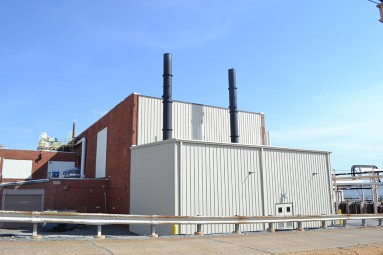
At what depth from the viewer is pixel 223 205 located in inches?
800

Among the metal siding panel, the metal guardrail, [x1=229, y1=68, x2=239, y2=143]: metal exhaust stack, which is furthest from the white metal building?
the metal siding panel

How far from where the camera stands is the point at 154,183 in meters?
21.2

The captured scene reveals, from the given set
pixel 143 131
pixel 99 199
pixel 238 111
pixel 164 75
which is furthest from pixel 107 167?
pixel 238 111

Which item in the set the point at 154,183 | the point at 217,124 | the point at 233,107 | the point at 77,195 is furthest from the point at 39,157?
the point at 154,183

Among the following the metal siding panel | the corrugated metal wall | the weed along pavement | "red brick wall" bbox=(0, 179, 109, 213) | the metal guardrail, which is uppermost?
the corrugated metal wall

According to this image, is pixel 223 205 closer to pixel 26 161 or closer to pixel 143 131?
pixel 143 131

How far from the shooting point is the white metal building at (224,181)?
1959 centimetres

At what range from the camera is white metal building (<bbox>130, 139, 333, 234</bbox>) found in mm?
19594

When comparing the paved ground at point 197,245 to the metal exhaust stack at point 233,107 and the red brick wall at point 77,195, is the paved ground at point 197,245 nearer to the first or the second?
the metal exhaust stack at point 233,107

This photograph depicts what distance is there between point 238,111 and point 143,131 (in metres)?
9.31

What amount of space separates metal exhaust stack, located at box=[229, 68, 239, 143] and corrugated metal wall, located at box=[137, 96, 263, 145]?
2.01 feet

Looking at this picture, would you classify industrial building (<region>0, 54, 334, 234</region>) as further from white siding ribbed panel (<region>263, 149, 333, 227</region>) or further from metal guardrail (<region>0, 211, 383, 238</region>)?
metal guardrail (<region>0, 211, 383, 238</region>)

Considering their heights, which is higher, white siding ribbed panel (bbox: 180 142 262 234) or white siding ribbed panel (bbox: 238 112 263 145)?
white siding ribbed panel (bbox: 238 112 263 145)

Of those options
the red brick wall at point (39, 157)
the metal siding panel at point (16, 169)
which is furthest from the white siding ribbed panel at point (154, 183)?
the metal siding panel at point (16, 169)
